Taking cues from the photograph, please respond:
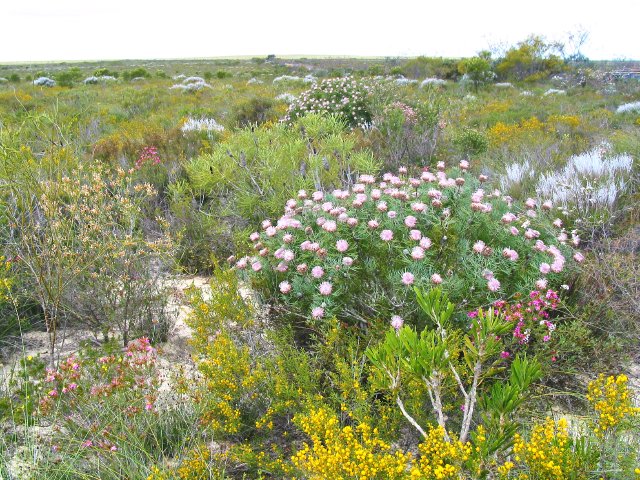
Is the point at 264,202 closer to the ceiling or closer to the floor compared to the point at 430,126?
closer to the floor

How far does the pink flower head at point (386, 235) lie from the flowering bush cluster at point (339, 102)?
700 cm

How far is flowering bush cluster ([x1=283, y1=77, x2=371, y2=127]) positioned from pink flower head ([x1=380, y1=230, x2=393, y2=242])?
7.00 m

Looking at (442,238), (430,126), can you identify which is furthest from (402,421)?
(430,126)

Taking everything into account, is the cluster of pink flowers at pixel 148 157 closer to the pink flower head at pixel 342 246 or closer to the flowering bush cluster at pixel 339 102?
the flowering bush cluster at pixel 339 102

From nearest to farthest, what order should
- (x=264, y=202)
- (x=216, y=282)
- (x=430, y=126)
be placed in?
(x=216, y=282) < (x=264, y=202) < (x=430, y=126)

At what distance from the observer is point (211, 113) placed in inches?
508

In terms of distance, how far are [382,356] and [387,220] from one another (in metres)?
→ 1.35

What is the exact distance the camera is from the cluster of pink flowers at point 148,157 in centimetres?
680

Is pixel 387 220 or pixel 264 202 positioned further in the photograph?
pixel 264 202

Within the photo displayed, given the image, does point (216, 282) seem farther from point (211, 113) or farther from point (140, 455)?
point (211, 113)

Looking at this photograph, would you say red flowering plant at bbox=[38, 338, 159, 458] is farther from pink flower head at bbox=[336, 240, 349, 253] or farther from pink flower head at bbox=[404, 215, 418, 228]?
pink flower head at bbox=[404, 215, 418, 228]

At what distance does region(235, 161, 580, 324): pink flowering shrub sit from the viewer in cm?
289

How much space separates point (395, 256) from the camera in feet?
9.99

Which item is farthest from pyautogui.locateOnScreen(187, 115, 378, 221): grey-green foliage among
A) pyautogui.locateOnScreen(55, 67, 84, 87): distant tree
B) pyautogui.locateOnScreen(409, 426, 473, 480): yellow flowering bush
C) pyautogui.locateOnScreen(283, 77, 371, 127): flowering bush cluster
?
pyautogui.locateOnScreen(55, 67, 84, 87): distant tree
